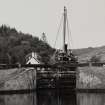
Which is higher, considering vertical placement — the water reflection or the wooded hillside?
the wooded hillside

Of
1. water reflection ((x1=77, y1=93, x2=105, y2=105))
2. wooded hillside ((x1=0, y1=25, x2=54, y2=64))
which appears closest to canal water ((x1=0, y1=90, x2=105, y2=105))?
water reflection ((x1=77, y1=93, x2=105, y2=105))

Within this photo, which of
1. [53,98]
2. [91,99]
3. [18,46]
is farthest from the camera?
[18,46]

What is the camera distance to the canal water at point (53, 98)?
24928 mm

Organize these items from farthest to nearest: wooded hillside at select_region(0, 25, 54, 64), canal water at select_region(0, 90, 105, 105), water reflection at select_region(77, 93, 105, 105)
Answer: wooded hillside at select_region(0, 25, 54, 64) → canal water at select_region(0, 90, 105, 105) → water reflection at select_region(77, 93, 105, 105)

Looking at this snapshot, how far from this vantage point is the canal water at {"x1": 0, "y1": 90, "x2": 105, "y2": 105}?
981 inches

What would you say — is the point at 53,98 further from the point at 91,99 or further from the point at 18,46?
the point at 18,46

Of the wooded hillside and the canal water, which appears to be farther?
the wooded hillside

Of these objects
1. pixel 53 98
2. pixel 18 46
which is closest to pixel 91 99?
pixel 53 98

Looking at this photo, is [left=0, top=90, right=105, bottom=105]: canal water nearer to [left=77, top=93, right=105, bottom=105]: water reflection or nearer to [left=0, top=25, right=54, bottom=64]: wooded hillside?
[left=77, top=93, right=105, bottom=105]: water reflection

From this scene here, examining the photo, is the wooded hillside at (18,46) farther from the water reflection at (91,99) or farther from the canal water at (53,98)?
the water reflection at (91,99)

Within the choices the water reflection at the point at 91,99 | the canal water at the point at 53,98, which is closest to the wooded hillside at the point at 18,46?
the canal water at the point at 53,98

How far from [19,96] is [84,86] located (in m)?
5.39

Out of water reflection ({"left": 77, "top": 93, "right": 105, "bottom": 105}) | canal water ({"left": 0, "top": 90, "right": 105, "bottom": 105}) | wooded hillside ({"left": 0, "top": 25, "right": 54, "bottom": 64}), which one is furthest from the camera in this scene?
wooded hillside ({"left": 0, "top": 25, "right": 54, "bottom": 64})

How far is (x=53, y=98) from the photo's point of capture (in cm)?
3056
